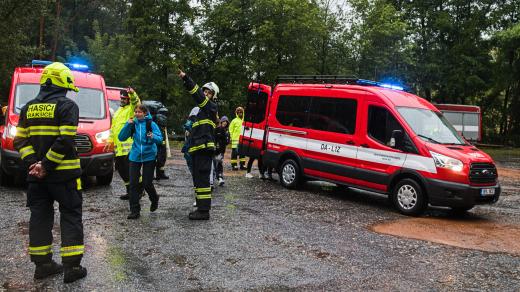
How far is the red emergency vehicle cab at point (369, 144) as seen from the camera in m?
8.30

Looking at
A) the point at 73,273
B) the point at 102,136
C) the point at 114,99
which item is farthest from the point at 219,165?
the point at 114,99

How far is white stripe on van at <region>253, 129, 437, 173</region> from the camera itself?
334 inches

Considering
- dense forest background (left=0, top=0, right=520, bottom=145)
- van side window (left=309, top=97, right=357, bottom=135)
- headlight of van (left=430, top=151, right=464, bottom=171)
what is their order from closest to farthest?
headlight of van (left=430, top=151, right=464, bottom=171) → van side window (left=309, top=97, right=357, bottom=135) → dense forest background (left=0, top=0, right=520, bottom=145)

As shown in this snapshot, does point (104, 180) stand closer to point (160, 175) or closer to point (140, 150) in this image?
point (160, 175)

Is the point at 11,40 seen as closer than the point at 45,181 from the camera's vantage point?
No

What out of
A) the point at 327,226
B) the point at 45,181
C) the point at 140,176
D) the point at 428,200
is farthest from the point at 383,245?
the point at 45,181

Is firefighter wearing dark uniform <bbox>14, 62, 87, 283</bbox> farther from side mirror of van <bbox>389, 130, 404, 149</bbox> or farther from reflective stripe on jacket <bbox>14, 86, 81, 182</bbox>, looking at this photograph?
side mirror of van <bbox>389, 130, 404, 149</bbox>

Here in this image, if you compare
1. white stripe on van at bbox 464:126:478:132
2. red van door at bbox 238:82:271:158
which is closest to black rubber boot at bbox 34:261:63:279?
red van door at bbox 238:82:271:158

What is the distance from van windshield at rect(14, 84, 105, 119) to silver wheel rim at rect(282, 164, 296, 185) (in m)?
4.18

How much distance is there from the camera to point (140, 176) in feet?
24.1

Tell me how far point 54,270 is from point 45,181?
89 cm

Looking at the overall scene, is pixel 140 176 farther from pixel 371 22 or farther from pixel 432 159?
pixel 371 22

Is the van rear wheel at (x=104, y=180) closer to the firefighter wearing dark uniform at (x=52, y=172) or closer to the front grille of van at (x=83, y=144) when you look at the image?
the front grille of van at (x=83, y=144)

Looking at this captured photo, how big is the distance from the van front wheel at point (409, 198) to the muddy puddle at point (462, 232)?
0.82 feet
